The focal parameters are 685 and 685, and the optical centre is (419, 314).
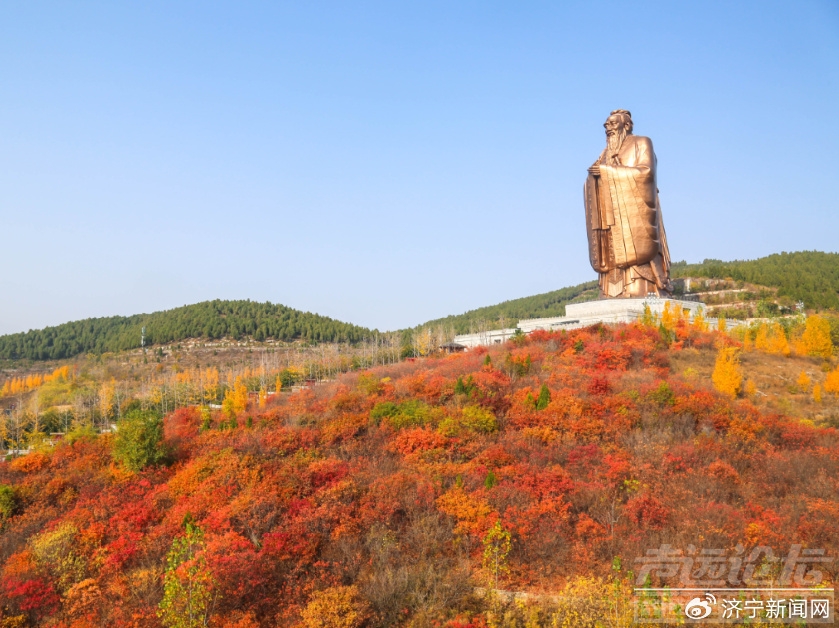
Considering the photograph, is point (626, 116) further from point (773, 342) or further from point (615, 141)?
point (773, 342)

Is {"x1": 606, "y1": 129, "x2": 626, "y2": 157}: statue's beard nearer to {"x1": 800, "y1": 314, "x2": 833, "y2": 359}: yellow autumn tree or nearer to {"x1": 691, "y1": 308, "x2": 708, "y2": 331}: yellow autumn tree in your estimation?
{"x1": 691, "y1": 308, "x2": 708, "y2": 331}: yellow autumn tree

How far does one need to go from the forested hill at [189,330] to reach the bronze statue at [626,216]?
117 ft

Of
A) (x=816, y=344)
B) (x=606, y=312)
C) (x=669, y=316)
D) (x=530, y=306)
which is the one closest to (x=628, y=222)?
(x=606, y=312)

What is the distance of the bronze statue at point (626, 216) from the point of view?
879 inches

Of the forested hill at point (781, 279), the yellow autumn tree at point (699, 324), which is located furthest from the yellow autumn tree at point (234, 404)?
the yellow autumn tree at point (699, 324)

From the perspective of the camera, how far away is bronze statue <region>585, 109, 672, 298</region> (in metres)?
22.3

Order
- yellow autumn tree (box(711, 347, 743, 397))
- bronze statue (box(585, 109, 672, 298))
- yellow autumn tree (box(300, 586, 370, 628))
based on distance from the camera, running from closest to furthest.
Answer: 1. yellow autumn tree (box(300, 586, 370, 628))
2. yellow autumn tree (box(711, 347, 743, 397))
3. bronze statue (box(585, 109, 672, 298))

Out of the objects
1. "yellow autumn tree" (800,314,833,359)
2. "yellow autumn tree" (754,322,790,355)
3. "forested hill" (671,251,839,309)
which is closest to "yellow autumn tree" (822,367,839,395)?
"yellow autumn tree" (754,322,790,355)

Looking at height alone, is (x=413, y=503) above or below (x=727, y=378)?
below

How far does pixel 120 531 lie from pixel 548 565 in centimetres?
695

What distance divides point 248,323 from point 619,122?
43.7m

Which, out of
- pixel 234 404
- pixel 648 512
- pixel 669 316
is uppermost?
pixel 669 316

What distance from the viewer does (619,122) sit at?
22.8 meters

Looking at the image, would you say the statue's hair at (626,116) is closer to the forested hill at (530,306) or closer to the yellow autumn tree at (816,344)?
the yellow autumn tree at (816,344)
